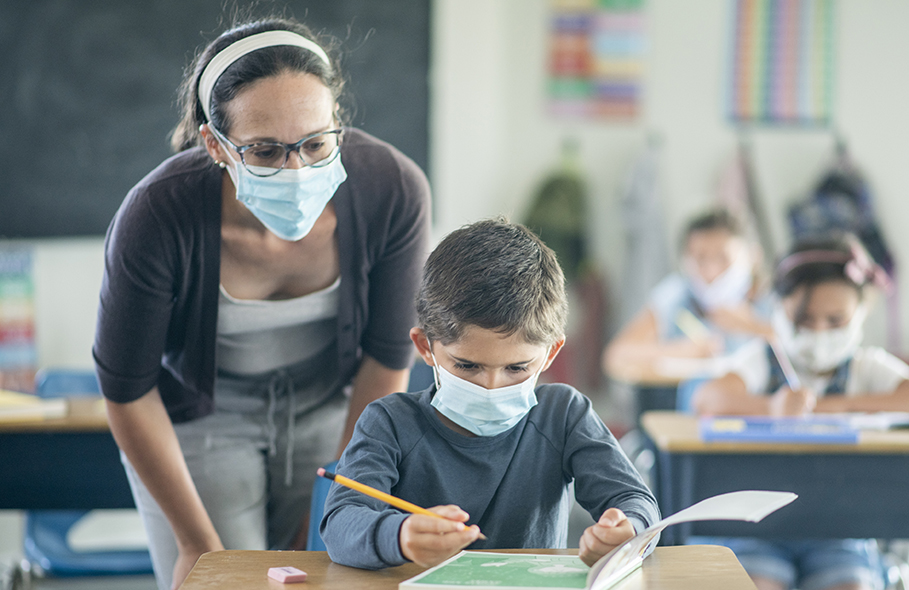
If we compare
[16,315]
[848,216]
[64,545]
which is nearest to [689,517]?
[64,545]

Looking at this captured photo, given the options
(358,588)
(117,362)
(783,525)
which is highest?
(117,362)

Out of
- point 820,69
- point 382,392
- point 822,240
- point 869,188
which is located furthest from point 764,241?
point 382,392

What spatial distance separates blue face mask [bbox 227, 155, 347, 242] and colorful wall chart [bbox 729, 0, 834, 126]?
3929 millimetres

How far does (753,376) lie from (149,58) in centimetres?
268

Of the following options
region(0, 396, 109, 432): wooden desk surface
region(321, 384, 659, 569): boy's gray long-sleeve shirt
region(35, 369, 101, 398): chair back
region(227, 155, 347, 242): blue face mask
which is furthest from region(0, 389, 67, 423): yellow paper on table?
region(321, 384, 659, 569): boy's gray long-sleeve shirt

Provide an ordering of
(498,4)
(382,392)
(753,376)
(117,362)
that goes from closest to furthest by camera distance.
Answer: (117,362) → (382,392) → (753,376) → (498,4)

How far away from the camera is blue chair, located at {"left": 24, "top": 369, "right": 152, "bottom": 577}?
213 centimetres

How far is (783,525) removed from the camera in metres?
1.86

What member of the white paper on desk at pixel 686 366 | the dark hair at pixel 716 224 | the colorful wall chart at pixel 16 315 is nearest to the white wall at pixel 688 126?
the dark hair at pixel 716 224

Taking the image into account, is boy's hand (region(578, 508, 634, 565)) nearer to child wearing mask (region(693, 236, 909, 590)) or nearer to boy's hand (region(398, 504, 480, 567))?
boy's hand (region(398, 504, 480, 567))

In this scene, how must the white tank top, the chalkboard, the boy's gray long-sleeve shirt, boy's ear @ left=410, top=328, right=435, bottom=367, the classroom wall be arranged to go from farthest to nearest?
the classroom wall
the chalkboard
the white tank top
boy's ear @ left=410, top=328, right=435, bottom=367
the boy's gray long-sleeve shirt

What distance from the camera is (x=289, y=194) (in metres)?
1.37

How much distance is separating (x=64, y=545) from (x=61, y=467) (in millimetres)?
422

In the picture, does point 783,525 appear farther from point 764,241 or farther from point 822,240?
point 764,241
